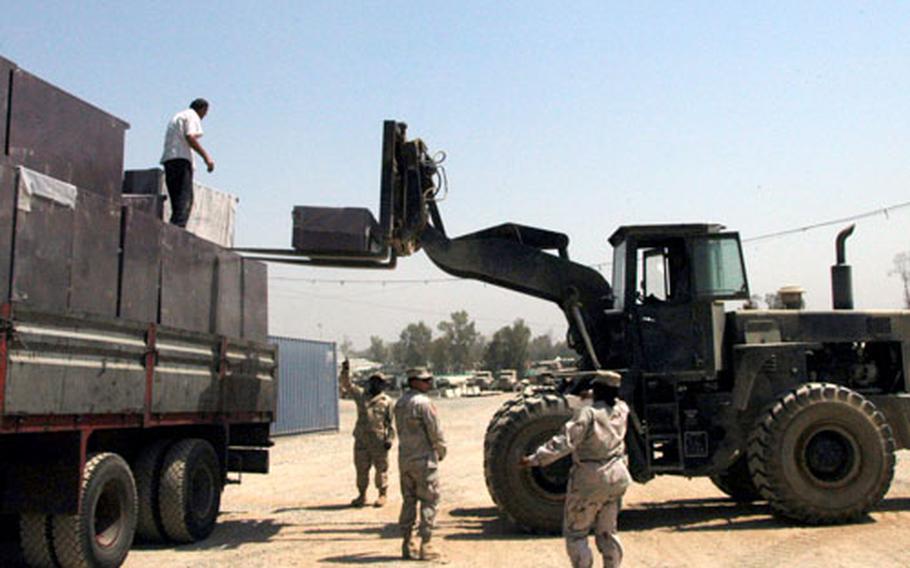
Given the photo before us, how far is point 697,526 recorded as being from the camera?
10.0 meters

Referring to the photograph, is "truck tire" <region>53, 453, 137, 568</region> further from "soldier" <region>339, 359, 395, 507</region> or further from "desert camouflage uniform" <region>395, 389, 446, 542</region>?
"soldier" <region>339, 359, 395, 507</region>

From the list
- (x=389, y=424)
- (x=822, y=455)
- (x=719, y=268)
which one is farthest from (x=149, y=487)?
(x=822, y=455)

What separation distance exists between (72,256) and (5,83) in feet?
4.43

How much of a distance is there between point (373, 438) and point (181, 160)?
185 inches

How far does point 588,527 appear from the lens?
261 inches

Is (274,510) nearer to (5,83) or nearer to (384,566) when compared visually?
(384,566)

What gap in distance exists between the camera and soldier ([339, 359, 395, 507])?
1230 centimetres

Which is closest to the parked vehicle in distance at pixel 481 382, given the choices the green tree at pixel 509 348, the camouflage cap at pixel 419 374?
the green tree at pixel 509 348

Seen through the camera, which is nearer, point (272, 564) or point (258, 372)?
point (272, 564)

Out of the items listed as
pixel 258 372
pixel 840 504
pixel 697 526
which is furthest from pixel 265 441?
pixel 840 504

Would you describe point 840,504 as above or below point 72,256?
below

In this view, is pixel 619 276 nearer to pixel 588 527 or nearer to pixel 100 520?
pixel 588 527

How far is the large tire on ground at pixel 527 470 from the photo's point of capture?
949 cm

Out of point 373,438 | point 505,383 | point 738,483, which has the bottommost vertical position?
point 738,483
